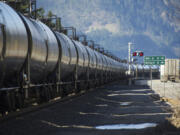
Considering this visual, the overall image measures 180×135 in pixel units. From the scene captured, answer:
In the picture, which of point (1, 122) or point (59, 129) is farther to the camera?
point (1, 122)

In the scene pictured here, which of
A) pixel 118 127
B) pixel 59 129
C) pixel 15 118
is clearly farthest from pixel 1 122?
pixel 118 127

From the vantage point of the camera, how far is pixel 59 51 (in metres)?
15.7

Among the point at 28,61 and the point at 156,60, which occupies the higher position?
the point at 156,60

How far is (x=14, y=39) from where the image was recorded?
936 cm

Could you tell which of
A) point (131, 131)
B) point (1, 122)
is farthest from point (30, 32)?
point (131, 131)

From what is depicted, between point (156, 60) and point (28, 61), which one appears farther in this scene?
point (156, 60)

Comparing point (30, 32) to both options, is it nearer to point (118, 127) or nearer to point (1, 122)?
point (1, 122)

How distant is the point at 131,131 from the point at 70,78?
1224 cm

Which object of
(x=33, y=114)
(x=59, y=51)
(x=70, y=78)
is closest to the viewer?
(x=33, y=114)

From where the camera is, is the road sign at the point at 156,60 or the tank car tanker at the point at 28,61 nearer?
the tank car tanker at the point at 28,61

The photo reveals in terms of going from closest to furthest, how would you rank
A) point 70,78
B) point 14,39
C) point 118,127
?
Answer: point 118,127, point 14,39, point 70,78

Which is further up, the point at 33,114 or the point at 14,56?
the point at 14,56

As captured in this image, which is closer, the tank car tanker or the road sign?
the tank car tanker

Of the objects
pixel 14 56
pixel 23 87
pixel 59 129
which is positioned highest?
pixel 14 56
